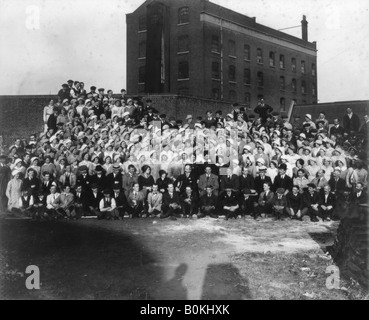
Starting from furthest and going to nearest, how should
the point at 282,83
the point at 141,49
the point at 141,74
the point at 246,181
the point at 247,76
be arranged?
the point at 282,83 → the point at 247,76 → the point at 141,49 → the point at 141,74 → the point at 246,181

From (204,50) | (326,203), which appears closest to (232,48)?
(204,50)

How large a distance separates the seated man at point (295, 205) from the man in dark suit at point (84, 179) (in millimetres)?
4820

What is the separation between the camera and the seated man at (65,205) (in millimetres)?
9102

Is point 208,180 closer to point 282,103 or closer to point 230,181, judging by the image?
point 230,181

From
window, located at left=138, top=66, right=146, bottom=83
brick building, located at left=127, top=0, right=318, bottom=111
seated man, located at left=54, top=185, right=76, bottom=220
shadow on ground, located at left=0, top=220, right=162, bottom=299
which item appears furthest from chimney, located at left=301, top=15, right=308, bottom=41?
shadow on ground, located at left=0, top=220, right=162, bottom=299

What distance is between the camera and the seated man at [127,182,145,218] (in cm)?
942

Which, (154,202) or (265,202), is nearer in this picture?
(265,202)

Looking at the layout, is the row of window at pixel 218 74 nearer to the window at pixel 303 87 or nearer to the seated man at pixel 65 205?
the window at pixel 303 87

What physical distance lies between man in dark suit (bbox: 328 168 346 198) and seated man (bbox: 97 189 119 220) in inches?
206

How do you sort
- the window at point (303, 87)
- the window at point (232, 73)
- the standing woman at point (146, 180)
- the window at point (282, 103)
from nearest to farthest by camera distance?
the standing woman at point (146, 180) → the window at point (232, 73) → the window at point (282, 103) → the window at point (303, 87)

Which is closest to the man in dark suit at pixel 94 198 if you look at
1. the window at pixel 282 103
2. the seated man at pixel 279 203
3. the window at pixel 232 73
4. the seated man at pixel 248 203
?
the seated man at pixel 248 203

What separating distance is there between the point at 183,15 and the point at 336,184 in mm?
22695

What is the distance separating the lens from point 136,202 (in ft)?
31.1
